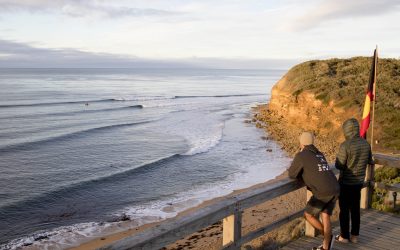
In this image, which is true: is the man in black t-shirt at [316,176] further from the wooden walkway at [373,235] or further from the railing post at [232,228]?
the railing post at [232,228]

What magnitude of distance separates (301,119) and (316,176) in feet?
88.8

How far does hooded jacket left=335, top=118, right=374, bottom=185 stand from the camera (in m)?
6.13

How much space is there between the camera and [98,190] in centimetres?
1805

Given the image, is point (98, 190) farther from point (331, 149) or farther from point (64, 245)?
point (331, 149)

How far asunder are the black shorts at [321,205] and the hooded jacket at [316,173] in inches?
3.5

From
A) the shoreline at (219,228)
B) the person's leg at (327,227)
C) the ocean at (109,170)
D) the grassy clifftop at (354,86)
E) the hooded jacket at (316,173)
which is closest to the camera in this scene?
the hooded jacket at (316,173)

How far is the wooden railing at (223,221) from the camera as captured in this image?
3863mm

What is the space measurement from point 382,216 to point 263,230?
323cm

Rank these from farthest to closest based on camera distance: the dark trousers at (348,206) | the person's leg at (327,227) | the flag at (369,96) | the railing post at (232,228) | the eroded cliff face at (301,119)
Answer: the eroded cliff face at (301,119) < the flag at (369,96) < the dark trousers at (348,206) < the person's leg at (327,227) < the railing post at (232,228)

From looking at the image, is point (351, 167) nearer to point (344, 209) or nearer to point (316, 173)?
point (344, 209)

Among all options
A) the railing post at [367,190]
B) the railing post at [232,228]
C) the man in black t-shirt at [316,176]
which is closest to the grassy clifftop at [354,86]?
the railing post at [367,190]

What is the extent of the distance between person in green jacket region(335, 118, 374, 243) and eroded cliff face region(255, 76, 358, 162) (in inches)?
664

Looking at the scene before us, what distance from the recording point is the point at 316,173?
18.2 ft

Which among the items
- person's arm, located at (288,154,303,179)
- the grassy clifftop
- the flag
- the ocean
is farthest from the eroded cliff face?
person's arm, located at (288,154,303,179)
